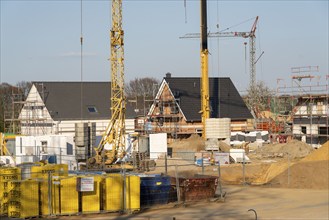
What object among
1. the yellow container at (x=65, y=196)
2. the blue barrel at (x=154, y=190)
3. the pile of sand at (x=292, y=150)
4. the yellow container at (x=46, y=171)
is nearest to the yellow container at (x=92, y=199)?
the yellow container at (x=65, y=196)

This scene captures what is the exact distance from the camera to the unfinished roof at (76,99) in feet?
215

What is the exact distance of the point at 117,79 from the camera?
5112 cm

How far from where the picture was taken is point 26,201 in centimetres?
2170

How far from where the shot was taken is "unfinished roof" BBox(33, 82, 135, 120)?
65.4 m

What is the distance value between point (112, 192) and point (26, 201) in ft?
11.0

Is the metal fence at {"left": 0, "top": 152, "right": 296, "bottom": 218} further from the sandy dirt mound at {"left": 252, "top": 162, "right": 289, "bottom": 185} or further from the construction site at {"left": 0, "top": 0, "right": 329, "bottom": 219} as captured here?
the sandy dirt mound at {"left": 252, "top": 162, "right": 289, "bottom": 185}

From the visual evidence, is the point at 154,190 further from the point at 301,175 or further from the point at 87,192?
the point at 301,175

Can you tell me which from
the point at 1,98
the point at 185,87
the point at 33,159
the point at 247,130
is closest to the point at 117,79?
the point at 33,159

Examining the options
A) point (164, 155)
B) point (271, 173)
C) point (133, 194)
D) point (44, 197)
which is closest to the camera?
point (44, 197)

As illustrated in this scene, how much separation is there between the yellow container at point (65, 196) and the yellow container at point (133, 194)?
209cm

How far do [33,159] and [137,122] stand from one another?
27.7 meters

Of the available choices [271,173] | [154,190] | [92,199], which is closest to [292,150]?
[271,173]

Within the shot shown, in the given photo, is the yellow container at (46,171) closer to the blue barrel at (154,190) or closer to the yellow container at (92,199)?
the yellow container at (92,199)

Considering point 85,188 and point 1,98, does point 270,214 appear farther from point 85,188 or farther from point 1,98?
point 1,98
